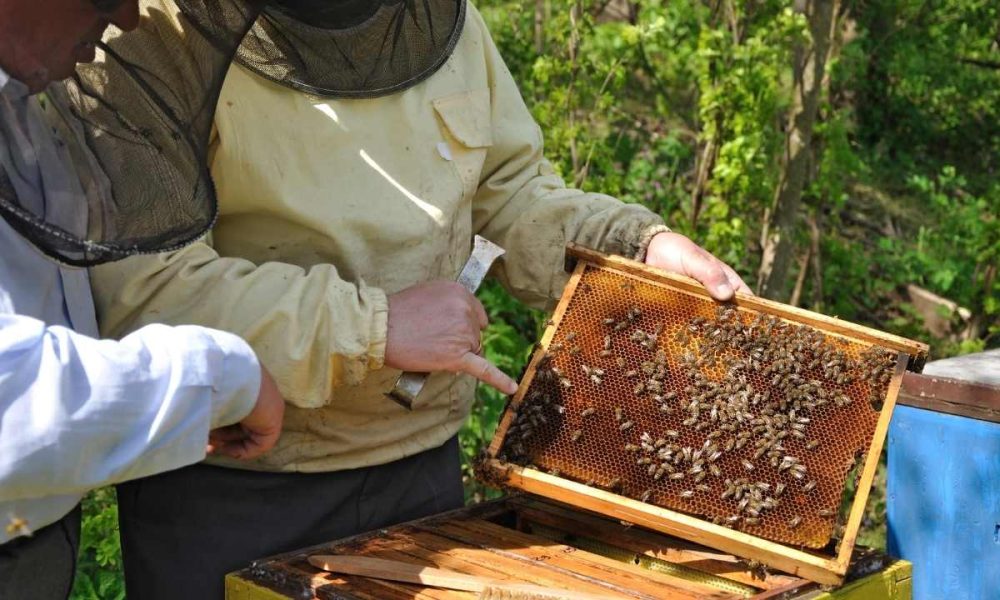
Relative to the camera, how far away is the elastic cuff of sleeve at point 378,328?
7.66ft

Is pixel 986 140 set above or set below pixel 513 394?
above

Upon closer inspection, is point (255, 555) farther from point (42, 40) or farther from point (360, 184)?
point (42, 40)

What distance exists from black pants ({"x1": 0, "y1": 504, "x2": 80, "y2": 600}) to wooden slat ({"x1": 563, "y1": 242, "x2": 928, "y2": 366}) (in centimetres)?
124

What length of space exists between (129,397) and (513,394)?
3.38 ft

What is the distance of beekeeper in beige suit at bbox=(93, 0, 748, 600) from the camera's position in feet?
7.58

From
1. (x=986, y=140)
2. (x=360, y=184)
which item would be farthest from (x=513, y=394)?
(x=986, y=140)

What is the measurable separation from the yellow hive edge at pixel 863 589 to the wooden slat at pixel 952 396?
30.0 inches

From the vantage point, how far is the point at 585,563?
244 centimetres

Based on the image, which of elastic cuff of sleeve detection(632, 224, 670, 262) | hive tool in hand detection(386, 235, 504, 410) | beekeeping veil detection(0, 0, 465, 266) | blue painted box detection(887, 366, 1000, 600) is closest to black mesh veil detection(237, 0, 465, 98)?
beekeeping veil detection(0, 0, 465, 266)

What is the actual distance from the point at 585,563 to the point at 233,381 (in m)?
0.91

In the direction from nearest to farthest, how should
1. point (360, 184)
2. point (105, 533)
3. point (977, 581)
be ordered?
point (360, 184)
point (977, 581)
point (105, 533)

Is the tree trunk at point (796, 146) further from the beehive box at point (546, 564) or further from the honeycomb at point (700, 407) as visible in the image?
the beehive box at point (546, 564)

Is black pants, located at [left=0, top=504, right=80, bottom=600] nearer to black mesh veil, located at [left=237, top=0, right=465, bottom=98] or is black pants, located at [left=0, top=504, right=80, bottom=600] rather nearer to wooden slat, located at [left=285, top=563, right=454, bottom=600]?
wooden slat, located at [left=285, top=563, right=454, bottom=600]

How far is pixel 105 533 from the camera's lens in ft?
12.1
